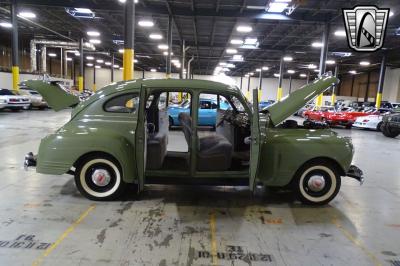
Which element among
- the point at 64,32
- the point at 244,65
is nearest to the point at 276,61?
the point at 244,65

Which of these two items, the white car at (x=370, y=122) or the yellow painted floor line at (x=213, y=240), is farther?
the white car at (x=370, y=122)

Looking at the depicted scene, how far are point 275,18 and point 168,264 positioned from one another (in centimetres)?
1630

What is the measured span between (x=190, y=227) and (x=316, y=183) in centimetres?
207

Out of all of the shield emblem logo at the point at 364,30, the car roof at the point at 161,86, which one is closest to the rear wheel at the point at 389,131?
the shield emblem logo at the point at 364,30

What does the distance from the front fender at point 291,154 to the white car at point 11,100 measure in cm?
1742

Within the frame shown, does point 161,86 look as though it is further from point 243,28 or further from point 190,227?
point 243,28

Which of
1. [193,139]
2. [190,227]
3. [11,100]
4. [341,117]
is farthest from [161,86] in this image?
[11,100]

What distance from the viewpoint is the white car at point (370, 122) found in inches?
663

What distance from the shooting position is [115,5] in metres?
16.9

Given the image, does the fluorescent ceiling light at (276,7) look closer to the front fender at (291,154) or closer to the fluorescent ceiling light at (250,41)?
the fluorescent ceiling light at (250,41)

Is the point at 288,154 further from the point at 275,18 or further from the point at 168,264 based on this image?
the point at 275,18

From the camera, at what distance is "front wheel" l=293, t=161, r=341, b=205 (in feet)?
15.0

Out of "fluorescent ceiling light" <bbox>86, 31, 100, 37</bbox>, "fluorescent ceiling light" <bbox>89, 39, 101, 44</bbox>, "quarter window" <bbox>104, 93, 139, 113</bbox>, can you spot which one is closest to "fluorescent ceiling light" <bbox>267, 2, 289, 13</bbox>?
"quarter window" <bbox>104, 93, 139, 113</bbox>

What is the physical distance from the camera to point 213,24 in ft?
68.5
